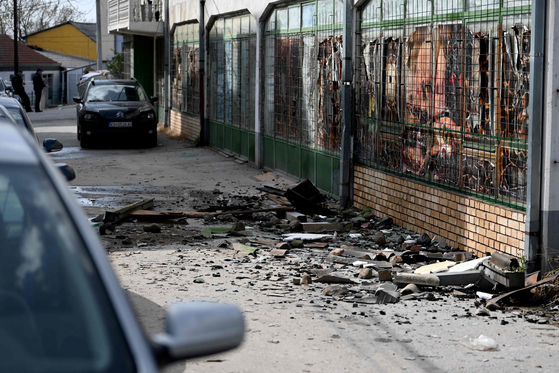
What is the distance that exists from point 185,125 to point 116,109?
350cm

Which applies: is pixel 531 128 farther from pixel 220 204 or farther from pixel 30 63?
pixel 30 63

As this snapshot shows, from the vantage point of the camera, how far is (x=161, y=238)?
392 inches

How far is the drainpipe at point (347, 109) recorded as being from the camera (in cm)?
1184

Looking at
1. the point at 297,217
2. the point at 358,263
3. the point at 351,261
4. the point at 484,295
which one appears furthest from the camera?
Answer: the point at 297,217

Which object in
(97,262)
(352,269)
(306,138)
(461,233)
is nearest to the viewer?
(97,262)

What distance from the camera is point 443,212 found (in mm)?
9430

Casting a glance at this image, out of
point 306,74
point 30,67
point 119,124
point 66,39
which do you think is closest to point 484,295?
point 306,74

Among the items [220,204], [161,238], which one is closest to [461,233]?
[161,238]

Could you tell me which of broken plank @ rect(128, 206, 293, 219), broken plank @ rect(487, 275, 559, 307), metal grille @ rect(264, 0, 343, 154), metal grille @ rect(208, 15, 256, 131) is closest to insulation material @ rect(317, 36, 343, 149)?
metal grille @ rect(264, 0, 343, 154)

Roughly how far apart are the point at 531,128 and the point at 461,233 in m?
1.87

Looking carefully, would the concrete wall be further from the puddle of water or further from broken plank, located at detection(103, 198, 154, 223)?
the puddle of water

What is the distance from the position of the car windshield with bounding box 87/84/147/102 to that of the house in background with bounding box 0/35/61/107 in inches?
1390

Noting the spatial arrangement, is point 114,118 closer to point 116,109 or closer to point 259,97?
point 116,109

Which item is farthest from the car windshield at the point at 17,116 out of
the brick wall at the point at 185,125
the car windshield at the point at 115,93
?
the brick wall at the point at 185,125
